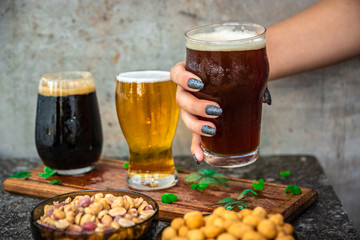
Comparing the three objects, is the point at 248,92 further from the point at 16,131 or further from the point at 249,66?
the point at 16,131

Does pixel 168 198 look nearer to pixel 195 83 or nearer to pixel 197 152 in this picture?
pixel 197 152

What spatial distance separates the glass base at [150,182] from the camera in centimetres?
141

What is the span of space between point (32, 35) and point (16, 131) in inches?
18.4

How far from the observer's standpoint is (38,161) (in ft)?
6.42

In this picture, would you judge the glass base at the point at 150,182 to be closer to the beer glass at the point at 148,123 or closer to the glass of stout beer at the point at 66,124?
the beer glass at the point at 148,123

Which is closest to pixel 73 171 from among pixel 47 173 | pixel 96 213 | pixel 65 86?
pixel 47 173

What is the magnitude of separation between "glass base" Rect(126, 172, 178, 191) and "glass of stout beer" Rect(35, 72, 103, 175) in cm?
23

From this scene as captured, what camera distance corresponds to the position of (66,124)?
150 cm

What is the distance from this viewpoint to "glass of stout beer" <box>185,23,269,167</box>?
3.55 feet

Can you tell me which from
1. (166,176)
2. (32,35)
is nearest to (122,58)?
(32,35)

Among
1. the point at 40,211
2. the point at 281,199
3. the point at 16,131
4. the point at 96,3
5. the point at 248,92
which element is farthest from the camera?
the point at 16,131

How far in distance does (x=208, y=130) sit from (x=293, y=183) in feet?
1.82

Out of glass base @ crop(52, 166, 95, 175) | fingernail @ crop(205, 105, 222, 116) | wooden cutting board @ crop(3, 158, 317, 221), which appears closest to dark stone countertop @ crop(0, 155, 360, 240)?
wooden cutting board @ crop(3, 158, 317, 221)

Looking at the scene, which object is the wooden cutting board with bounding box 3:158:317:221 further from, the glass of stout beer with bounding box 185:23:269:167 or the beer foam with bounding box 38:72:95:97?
the beer foam with bounding box 38:72:95:97
